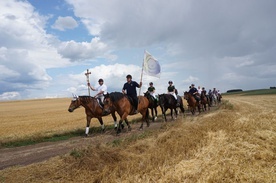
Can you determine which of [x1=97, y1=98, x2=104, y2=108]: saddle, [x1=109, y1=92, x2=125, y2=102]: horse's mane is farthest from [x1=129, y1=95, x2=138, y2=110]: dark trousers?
[x1=97, y1=98, x2=104, y2=108]: saddle

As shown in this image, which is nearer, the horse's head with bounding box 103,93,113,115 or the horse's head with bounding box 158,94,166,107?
the horse's head with bounding box 103,93,113,115

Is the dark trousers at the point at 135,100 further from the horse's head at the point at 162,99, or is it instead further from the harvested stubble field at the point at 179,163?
the harvested stubble field at the point at 179,163

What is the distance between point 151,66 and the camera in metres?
16.6

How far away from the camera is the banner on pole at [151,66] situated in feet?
54.2

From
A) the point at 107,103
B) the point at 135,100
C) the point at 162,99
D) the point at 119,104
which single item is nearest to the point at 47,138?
the point at 107,103

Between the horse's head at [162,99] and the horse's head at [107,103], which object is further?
the horse's head at [162,99]

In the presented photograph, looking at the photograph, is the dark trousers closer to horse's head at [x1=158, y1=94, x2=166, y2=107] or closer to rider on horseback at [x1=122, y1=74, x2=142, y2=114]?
rider on horseback at [x1=122, y1=74, x2=142, y2=114]

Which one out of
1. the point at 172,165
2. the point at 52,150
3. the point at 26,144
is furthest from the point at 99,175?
the point at 26,144

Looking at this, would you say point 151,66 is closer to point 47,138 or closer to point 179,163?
point 47,138

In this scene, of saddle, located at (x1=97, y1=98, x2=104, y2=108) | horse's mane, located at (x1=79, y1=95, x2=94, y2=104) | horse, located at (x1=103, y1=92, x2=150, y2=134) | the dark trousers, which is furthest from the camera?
saddle, located at (x1=97, y1=98, x2=104, y2=108)

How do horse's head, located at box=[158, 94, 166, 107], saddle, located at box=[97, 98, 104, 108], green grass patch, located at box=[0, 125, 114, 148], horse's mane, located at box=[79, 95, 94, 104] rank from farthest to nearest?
horse's head, located at box=[158, 94, 166, 107], saddle, located at box=[97, 98, 104, 108], horse's mane, located at box=[79, 95, 94, 104], green grass patch, located at box=[0, 125, 114, 148]

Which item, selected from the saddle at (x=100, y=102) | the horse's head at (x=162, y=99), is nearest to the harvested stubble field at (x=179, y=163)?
the saddle at (x=100, y=102)

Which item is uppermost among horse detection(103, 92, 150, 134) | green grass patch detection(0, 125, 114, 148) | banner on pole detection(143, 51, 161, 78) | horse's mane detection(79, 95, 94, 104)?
banner on pole detection(143, 51, 161, 78)

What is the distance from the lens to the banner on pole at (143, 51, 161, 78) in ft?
54.2
